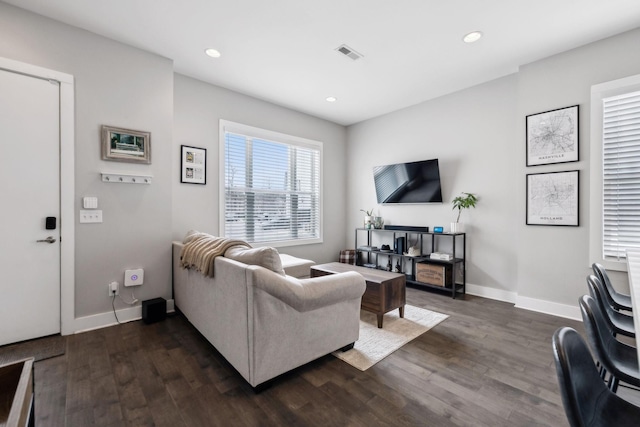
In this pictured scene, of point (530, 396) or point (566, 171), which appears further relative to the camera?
point (566, 171)

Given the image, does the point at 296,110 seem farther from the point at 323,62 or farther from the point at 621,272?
the point at 621,272

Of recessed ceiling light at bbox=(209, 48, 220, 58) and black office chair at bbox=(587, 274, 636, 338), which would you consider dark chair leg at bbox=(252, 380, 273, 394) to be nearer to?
black office chair at bbox=(587, 274, 636, 338)

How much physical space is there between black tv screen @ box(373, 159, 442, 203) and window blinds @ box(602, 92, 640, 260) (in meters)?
1.83

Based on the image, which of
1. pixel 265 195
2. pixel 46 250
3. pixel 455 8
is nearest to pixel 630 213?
pixel 455 8

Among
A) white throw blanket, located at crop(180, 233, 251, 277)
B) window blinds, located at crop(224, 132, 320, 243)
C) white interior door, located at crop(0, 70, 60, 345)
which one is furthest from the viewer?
window blinds, located at crop(224, 132, 320, 243)

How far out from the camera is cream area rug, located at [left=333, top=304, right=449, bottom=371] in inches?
89.4

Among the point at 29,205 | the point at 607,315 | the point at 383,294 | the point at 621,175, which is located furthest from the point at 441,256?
the point at 29,205

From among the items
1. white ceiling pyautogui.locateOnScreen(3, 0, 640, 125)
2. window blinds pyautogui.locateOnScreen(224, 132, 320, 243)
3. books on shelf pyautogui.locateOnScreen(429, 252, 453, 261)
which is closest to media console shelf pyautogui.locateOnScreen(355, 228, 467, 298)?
books on shelf pyautogui.locateOnScreen(429, 252, 453, 261)

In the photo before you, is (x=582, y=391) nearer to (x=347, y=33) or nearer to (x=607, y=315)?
(x=607, y=315)

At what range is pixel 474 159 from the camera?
4.05 meters

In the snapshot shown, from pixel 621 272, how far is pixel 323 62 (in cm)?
389

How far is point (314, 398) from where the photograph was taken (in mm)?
1781

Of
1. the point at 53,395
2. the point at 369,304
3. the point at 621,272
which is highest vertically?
the point at 621,272

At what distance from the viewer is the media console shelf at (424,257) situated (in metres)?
3.99
